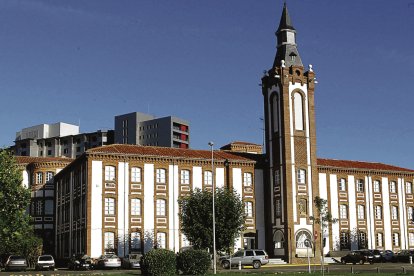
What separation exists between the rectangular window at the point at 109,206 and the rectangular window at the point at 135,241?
308 cm

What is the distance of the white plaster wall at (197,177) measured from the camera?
6969 cm

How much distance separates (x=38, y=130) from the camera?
17475 cm

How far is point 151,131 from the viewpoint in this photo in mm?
167000

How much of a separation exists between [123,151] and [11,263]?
16034mm

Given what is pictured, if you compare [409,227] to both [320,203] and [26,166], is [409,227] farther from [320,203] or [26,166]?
[26,166]

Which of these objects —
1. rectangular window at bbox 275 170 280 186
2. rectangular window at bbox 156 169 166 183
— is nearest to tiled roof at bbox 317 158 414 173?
rectangular window at bbox 275 170 280 186

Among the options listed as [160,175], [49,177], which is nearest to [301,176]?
[160,175]

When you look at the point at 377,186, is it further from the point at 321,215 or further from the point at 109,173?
the point at 109,173

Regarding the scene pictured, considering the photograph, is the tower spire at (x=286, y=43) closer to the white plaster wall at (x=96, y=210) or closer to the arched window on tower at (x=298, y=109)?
the arched window on tower at (x=298, y=109)

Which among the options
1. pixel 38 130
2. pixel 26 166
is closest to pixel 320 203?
pixel 26 166

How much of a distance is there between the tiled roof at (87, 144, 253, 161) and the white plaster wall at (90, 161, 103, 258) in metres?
2.10

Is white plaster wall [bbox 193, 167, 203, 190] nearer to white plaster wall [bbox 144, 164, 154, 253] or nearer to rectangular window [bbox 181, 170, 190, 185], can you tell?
rectangular window [bbox 181, 170, 190, 185]

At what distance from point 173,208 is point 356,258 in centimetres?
1914

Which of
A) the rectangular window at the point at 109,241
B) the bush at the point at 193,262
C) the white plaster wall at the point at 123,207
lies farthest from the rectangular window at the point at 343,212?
the bush at the point at 193,262
